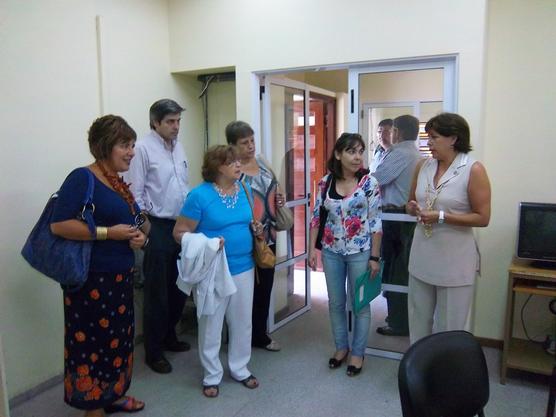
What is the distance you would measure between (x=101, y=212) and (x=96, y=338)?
0.58 m

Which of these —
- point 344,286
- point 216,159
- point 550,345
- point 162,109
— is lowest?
point 550,345

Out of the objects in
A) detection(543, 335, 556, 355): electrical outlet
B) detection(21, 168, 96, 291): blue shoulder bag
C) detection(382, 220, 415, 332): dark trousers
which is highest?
detection(21, 168, 96, 291): blue shoulder bag

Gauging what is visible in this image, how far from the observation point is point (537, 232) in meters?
2.77

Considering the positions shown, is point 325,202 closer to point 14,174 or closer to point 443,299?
point 443,299

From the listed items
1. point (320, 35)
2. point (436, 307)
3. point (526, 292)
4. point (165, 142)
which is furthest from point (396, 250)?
point (165, 142)

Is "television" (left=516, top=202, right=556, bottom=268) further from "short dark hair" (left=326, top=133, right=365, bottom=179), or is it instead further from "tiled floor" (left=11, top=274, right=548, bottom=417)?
"short dark hair" (left=326, top=133, right=365, bottom=179)

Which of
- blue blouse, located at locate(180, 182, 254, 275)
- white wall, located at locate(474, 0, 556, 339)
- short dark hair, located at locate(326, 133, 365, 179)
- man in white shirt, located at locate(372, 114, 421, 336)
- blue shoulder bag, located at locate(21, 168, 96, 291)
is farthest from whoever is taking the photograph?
man in white shirt, located at locate(372, 114, 421, 336)

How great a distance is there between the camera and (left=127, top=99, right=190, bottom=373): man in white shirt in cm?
283

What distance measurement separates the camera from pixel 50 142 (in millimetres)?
2709

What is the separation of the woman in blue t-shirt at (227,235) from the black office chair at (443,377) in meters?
1.30

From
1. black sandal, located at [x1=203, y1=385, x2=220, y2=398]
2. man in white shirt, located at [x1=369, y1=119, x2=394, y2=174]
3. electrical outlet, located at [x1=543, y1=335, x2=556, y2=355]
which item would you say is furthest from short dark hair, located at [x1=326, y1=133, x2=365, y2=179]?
electrical outlet, located at [x1=543, y1=335, x2=556, y2=355]

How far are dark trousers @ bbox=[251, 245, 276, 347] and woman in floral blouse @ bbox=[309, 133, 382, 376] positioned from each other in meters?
0.48

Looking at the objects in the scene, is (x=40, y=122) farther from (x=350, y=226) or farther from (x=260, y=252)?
(x=350, y=226)

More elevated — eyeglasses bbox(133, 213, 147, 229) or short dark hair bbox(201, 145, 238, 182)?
short dark hair bbox(201, 145, 238, 182)
